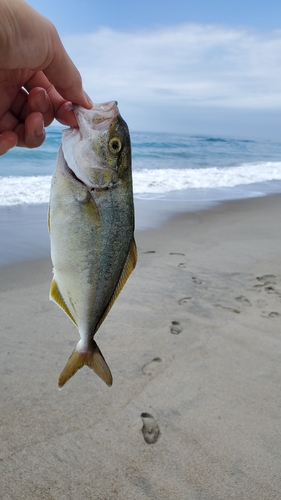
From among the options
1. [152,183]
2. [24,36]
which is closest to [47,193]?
[152,183]

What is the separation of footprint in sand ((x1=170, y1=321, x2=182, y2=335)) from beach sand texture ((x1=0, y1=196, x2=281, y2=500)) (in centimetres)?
2

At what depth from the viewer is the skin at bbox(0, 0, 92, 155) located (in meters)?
1.79

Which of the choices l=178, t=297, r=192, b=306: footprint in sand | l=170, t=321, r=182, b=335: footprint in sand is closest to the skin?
l=170, t=321, r=182, b=335: footprint in sand

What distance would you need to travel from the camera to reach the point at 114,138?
1.84 meters

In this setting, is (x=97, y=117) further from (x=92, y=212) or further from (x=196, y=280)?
(x=196, y=280)

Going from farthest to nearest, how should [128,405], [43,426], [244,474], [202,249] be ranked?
1. [202,249]
2. [128,405]
3. [43,426]
4. [244,474]

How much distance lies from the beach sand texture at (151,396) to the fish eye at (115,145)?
1.98m

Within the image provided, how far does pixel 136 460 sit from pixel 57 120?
84.7 inches

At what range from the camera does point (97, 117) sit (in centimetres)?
187

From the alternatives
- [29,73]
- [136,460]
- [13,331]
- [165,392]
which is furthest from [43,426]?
[29,73]

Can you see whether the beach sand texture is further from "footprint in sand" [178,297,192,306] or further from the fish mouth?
the fish mouth

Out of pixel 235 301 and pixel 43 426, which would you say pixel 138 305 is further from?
pixel 43 426

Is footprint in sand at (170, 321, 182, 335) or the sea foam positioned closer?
footprint in sand at (170, 321, 182, 335)

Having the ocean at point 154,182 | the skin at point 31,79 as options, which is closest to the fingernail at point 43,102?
the skin at point 31,79
